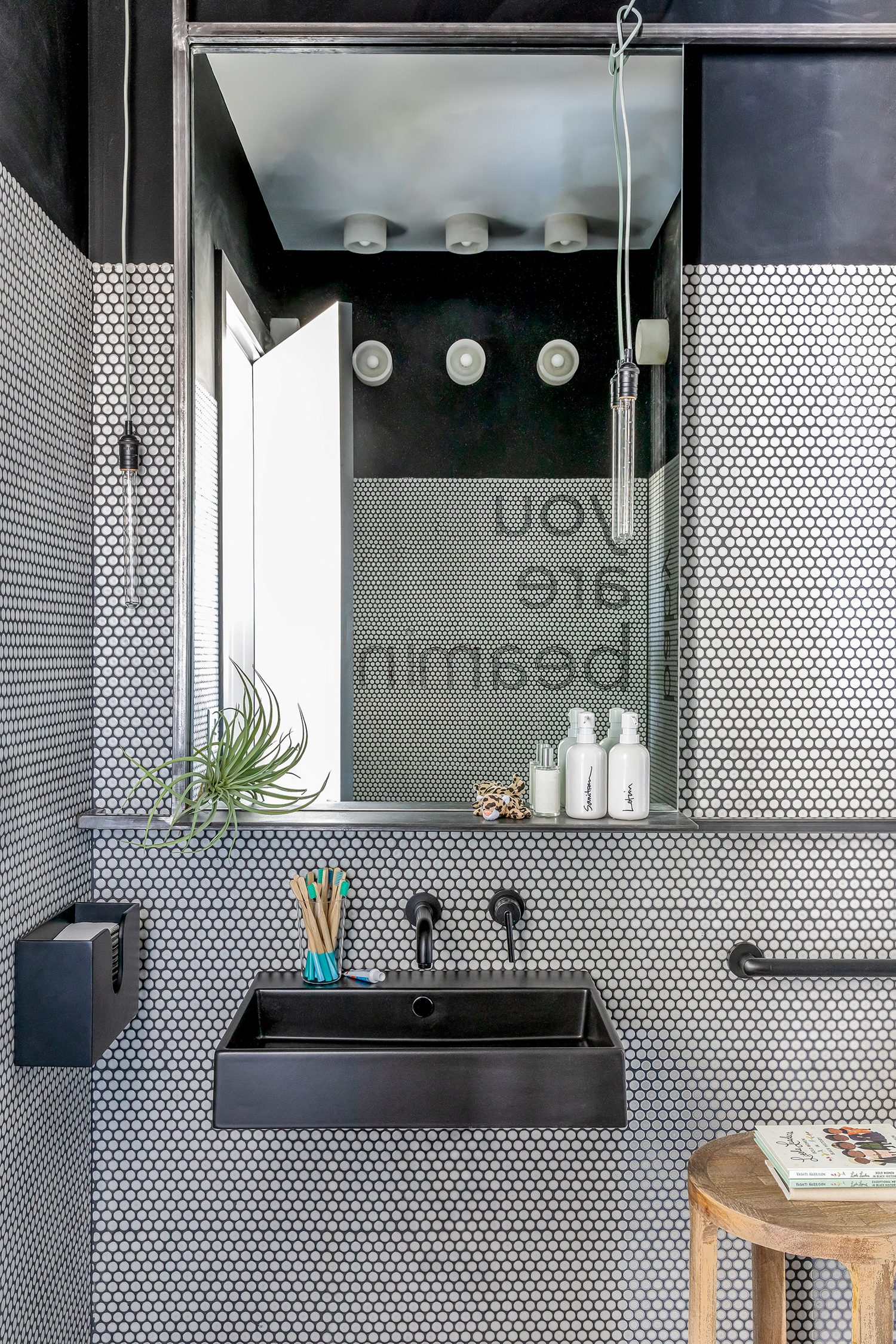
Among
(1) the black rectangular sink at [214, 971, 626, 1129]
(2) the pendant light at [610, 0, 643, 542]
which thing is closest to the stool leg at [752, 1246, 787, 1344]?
(1) the black rectangular sink at [214, 971, 626, 1129]

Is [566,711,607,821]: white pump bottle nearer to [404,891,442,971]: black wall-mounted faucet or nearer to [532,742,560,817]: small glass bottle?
[532,742,560,817]: small glass bottle

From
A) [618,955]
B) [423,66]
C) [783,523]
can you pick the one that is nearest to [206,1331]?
[618,955]

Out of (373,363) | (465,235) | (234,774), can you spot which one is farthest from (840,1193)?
(465,235)

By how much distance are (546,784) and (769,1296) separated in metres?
0.92

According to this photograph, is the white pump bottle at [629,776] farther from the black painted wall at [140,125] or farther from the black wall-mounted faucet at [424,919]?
the black painted wall at [140,125]

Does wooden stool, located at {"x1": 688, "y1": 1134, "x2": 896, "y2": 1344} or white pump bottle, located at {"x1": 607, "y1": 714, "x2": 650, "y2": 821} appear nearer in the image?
wooden stool, located at {"x1": 688, "y1": 1134, "x2": 896, "y2": 1344}

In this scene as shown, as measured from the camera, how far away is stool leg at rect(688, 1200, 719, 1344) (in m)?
1.44

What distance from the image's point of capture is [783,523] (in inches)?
66.1

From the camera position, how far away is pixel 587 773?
162 centimetres

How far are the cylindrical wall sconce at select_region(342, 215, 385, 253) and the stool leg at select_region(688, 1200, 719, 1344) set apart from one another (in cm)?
171

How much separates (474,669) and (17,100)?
1142mm

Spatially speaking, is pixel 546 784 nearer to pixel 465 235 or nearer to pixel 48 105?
pixel 465 235

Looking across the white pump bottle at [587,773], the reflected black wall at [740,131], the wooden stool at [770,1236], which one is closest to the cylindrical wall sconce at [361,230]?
the reflected black wall at [740,131]

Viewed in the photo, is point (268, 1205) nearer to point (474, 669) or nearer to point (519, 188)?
point (474, 669)
